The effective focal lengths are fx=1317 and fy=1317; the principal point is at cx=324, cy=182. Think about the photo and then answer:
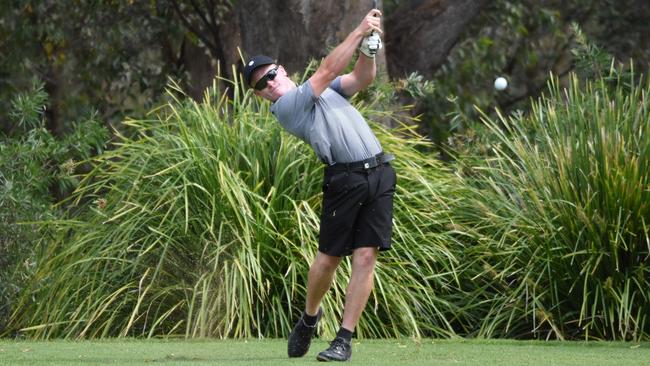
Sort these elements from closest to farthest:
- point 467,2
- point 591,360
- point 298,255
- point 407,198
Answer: point 591,360 < point 298,255 < point 407,198 < point 467,2

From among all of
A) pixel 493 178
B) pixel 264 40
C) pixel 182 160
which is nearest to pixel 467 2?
pixel 264 40

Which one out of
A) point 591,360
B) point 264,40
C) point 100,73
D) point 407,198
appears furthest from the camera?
point 100,73

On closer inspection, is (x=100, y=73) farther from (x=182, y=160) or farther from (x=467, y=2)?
(x=182, y=160)

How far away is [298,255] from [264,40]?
477 cm

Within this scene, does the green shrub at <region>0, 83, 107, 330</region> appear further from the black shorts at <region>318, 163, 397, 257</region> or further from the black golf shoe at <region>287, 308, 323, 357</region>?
the black shorts at <region>318, 163, 397, 257</region>

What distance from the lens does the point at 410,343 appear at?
8586 millimetres

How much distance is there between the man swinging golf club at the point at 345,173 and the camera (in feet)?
22.8

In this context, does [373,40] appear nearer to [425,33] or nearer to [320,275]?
[320,275]

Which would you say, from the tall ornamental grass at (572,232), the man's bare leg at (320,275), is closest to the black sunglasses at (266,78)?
the man's bare leg at (320,275)

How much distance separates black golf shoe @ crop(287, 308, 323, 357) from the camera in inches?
286

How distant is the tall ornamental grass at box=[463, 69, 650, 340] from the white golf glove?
9.46 feet

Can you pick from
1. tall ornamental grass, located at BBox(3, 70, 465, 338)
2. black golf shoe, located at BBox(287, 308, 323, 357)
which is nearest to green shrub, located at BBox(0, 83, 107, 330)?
tall ornamental grass, located at BBox(3, 70, 465, 338)

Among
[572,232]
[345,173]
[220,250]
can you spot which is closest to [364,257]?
[345,173]

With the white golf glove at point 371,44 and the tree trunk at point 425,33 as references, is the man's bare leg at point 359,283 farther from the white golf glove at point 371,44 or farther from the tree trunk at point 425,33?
the tree trunk at point 425,33
